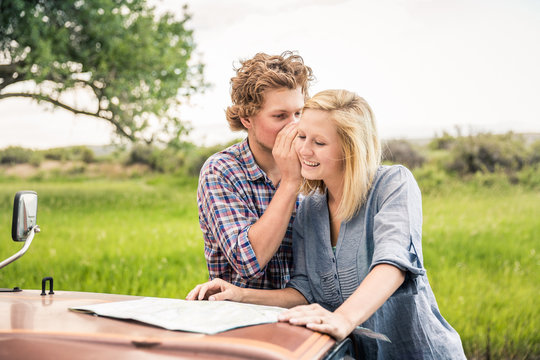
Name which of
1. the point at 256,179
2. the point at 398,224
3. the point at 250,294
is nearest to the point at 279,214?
the point at 250,294

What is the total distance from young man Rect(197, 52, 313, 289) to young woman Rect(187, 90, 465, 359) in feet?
0.45

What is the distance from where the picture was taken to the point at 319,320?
60.8 inches

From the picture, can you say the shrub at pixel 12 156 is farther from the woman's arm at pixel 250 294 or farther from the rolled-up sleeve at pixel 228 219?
the woman's arm at pixel 250 294

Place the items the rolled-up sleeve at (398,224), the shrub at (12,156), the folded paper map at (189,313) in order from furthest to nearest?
the shrub at (12,156), the rolled-up sleeve at (398,224), the folded paper map at (189,313)

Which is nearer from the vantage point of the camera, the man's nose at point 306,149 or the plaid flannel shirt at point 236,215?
the man's nose at point 306,149

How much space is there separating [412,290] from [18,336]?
1.26 metres

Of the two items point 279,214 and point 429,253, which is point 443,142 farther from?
point 279,214

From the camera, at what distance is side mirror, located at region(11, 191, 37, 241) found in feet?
6.24

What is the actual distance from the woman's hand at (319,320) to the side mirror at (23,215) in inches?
39.5

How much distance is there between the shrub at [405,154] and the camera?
10688 mm

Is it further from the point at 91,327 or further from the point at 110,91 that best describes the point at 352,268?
the point at 110,91

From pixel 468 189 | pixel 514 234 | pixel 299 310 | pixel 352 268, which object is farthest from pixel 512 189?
pixel 299 310

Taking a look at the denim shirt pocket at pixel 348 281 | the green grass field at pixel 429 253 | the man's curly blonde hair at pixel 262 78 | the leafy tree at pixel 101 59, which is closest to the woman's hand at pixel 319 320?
the denim shirt pocket at pixel 348 281

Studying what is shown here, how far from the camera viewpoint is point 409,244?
192 centimetres
